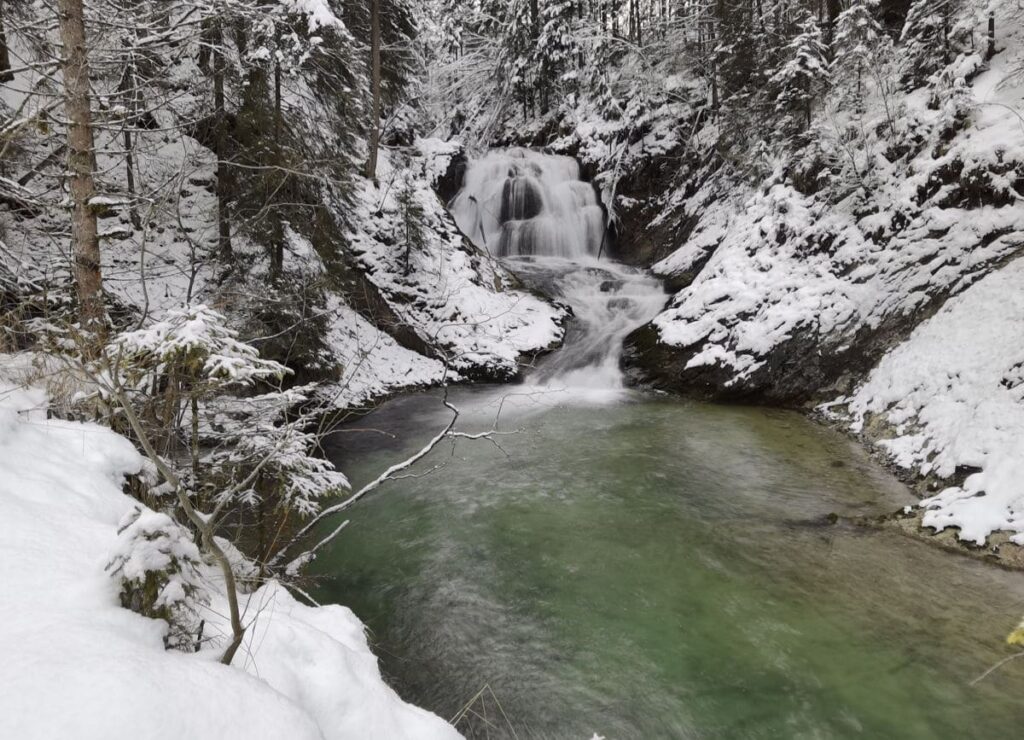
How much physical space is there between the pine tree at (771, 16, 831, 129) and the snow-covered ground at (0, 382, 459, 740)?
14.9 m

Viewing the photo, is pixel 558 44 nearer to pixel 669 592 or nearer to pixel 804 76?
pixel 804 76

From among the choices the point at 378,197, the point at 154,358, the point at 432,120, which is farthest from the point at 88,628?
the point at 432,120

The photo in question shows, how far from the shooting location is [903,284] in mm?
9492

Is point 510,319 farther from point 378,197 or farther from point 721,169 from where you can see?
point 721,169

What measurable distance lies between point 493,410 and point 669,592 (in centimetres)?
664

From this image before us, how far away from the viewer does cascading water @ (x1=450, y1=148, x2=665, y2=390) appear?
14.5m

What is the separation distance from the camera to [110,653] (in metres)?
1.76

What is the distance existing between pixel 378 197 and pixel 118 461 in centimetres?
1329

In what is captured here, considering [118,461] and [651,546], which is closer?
[118,461]

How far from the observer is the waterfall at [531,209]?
67.4 feet

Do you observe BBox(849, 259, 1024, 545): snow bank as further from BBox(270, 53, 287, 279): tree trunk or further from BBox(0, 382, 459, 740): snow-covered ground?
BBox(270, 53, 287, 279): tree trunk

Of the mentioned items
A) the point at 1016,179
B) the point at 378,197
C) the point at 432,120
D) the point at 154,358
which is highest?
the point at 432,120

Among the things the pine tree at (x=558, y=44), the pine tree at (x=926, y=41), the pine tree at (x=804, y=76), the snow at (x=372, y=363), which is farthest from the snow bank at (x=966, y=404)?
the pine tree at (x=558, y=44)

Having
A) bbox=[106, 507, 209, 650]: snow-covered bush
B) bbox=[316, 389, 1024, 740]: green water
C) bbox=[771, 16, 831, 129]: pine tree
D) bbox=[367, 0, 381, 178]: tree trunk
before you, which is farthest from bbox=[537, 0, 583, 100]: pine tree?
bbox=[106, 507, 209, 650]: snow-covered bush
